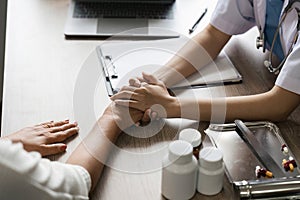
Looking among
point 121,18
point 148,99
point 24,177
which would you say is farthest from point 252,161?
point 121,18

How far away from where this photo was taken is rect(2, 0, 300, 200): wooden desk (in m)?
1.08

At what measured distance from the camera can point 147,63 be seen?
1.47 metres

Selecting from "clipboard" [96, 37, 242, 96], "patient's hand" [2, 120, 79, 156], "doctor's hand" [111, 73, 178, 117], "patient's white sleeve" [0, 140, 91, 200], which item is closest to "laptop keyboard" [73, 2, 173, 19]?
"clipboard" [96, 37, 242, 96]

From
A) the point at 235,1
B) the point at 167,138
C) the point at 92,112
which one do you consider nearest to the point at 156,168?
the point at 167,138

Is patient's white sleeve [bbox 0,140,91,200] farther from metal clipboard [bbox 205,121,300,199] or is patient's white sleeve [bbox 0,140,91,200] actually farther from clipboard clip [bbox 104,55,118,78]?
clipboard clip [bbox 104,55,118,78]

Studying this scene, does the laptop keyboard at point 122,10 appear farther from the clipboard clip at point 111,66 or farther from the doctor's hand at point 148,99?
the doctor's hand at point 148,99

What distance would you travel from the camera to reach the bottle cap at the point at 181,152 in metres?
0.94

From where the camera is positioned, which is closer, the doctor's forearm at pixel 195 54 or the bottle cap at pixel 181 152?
the bottle cap at pixel 181 152

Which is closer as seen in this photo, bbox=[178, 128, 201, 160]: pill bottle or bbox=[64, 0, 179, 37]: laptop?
→ bbox=[178, 128, 201, 160]: pill bottle

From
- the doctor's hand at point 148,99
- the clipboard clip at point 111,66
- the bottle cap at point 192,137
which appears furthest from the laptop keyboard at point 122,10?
the bottle cap at point 192,137

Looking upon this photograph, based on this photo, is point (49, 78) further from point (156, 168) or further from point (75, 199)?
point (75, 199)

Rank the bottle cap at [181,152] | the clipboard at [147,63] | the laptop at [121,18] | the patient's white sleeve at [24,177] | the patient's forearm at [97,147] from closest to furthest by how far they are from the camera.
Answer: the patient's white sleeve at [24,177], the bottle cap at [181,152], the patient's forearm at [97,147], the clipboard at [147,63], the laptop at [121,18]

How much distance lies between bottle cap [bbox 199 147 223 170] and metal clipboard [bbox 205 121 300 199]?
62mm

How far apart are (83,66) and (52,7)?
1.39 feet
